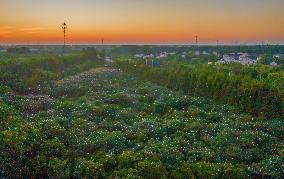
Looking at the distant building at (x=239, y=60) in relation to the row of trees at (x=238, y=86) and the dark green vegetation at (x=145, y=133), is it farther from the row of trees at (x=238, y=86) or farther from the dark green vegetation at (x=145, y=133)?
the dark green vegetation at (x=145, y=133)

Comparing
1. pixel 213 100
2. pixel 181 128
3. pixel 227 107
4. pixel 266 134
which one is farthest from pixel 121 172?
pixel 213 100

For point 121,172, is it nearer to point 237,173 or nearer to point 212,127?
point 237,173

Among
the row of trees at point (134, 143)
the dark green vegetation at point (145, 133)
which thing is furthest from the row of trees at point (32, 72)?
the row of trees at point (134, 143)

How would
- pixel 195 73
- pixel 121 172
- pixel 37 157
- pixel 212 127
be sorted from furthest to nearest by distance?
1. pixel 195 73
2. pixel 212 127
3. pixel 37 157
4. pixel 121 172

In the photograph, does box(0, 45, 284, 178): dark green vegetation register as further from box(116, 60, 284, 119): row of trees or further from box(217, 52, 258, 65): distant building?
box(217, 52, 258, 65): distant building

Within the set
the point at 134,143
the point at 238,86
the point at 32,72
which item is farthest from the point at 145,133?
the point at 32,72

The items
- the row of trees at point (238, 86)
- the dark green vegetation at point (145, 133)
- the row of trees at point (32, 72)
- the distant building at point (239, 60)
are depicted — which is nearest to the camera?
the dark green vegetation at point (145, 133)
